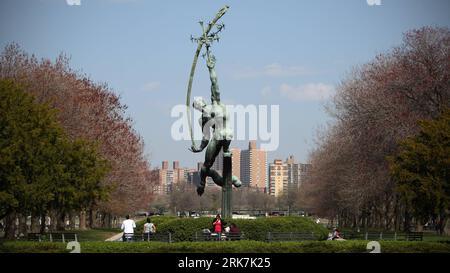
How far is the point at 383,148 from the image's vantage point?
180 feet

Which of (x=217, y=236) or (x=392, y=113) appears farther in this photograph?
(x=392, y=113)

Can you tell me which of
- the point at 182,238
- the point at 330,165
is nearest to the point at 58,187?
the point at 182,238

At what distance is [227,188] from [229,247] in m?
8.56

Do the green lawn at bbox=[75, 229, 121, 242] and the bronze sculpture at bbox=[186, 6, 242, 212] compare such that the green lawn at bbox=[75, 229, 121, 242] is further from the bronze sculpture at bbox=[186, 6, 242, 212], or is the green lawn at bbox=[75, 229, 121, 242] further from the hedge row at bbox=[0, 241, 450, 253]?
the hedge row at bbox=[0, 241, 450, 253]

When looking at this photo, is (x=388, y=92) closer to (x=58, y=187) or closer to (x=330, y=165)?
(x=330, y=165)

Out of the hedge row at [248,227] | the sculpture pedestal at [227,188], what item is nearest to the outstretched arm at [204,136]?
the sculpture pedestal at [227,188]

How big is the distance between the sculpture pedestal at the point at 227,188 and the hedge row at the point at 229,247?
269 inches

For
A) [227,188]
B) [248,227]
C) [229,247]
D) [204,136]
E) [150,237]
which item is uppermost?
[204,136]

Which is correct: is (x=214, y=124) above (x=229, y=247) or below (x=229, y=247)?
above

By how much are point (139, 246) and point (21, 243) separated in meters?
4.59

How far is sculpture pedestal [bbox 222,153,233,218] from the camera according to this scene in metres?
39.5

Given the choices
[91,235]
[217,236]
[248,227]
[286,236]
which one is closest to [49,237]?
[217,236]

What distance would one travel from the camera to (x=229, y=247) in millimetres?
31312

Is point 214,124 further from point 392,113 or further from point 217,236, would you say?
point 392,113
